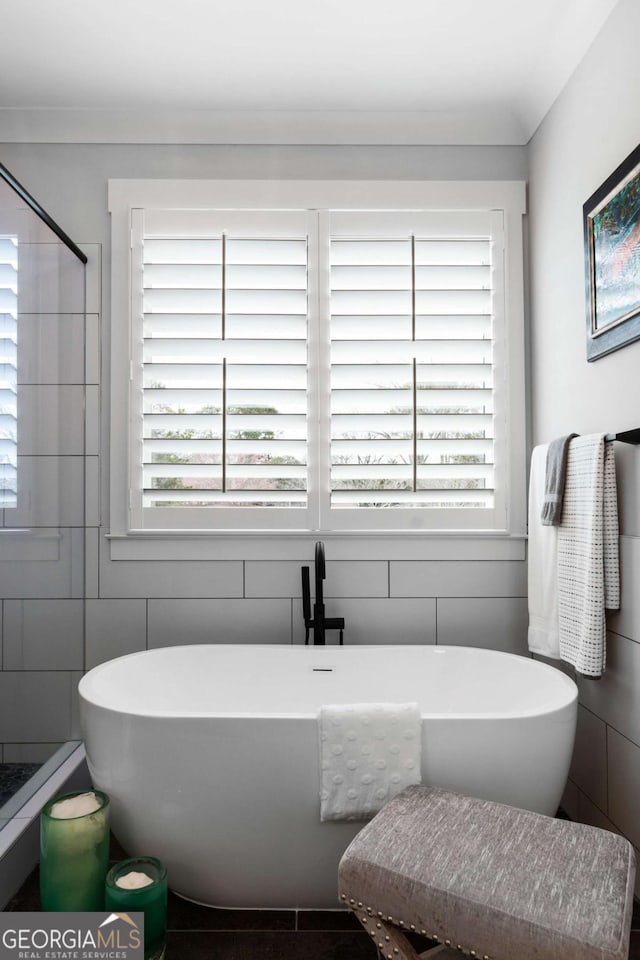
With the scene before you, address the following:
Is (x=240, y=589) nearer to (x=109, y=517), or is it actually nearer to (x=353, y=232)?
(x=109, y=517)

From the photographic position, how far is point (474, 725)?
163 centimetres

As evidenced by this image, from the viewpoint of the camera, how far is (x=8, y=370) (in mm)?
1879

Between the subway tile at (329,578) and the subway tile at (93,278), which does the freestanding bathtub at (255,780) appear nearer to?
the subway tile at (329,578)

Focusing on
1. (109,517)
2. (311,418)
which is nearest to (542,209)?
(311,418)

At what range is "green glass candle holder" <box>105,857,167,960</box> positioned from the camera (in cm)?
148

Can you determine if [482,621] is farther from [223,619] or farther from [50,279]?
[50,279]

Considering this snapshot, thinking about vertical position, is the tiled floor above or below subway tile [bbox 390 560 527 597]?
below

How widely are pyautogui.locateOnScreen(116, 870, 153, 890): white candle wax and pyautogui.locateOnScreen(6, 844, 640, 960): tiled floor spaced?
0.25 metres

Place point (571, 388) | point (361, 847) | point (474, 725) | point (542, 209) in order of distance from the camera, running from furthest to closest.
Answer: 1. point (542, 209)
2. point (571, 388)
3. point (474, 725)
4. point (361, 847)

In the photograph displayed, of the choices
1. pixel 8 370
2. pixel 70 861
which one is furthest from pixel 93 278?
pixel 70 861

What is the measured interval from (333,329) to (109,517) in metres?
1.15

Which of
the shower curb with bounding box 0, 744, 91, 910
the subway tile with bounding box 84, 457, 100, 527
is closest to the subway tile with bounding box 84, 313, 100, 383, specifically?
the subway tile with bounding box 84, 457, 100, 527

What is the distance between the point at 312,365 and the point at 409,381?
39 cm

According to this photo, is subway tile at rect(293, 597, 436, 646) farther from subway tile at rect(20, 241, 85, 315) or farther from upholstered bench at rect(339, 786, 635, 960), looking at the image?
subway tile at rect(20, 241, 85, 315)
